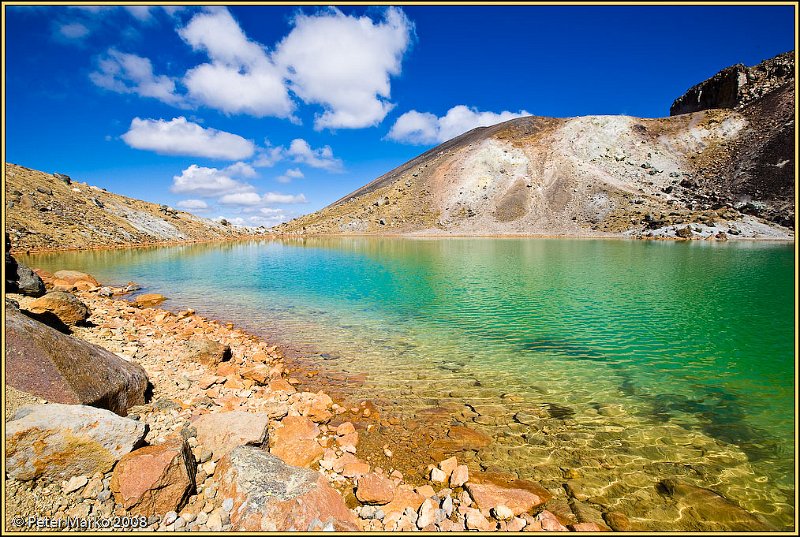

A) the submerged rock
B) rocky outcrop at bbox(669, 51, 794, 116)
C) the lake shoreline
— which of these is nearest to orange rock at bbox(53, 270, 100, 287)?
the lake shoreline

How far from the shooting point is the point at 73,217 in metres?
64.2

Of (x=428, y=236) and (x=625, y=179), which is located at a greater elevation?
(x=625, y=179)

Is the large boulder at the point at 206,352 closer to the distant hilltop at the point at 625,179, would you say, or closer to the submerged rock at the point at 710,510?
the submerged rock at the point at 710,510

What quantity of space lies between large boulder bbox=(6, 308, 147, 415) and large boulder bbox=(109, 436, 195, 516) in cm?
234

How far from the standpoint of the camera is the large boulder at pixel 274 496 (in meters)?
5.07

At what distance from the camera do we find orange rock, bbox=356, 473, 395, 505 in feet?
20.6

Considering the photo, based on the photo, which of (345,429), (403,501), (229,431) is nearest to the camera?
(403,501)

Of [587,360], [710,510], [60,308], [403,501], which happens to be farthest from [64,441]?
[587,360]

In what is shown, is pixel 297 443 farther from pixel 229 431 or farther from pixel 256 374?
pixel 256 374

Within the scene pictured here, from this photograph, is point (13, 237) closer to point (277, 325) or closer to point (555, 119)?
point (277, 325)

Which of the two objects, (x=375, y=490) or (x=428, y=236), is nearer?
(x=375, y=490)

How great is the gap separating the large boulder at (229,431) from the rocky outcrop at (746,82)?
16521cm

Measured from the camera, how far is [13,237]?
5031 cm

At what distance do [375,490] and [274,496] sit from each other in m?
1.86
